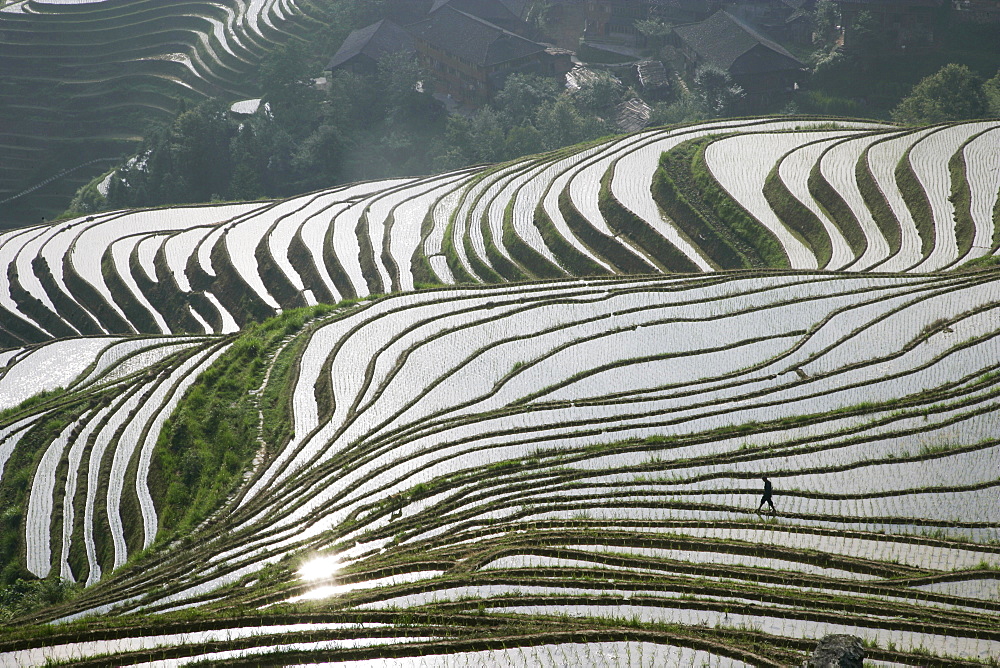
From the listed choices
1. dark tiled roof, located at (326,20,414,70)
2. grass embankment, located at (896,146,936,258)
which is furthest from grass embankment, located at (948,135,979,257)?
dark tiled roof, located at (326,20,414,70)

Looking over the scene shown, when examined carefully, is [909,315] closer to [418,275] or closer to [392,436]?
[392,436]

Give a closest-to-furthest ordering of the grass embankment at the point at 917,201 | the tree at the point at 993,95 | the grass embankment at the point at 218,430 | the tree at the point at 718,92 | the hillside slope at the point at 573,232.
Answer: the grass embankment at the point at 218,430 → the grass embankment at the point at 917,201 → the hillside slope at the point at 573,232 → the tree at the point at 993,95 → the tree at the point at 718,92

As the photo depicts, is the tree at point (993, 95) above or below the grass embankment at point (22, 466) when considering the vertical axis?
above

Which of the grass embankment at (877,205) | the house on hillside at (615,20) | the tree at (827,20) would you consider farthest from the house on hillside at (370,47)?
the grass embankment at (877,205)

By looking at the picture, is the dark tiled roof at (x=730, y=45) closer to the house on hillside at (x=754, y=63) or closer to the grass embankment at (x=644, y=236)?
the house on hillside at (x=754, y=63)

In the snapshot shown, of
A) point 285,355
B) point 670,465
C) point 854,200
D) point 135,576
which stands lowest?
point 135,576

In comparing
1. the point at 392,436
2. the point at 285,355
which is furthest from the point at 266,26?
the point at 392,436
